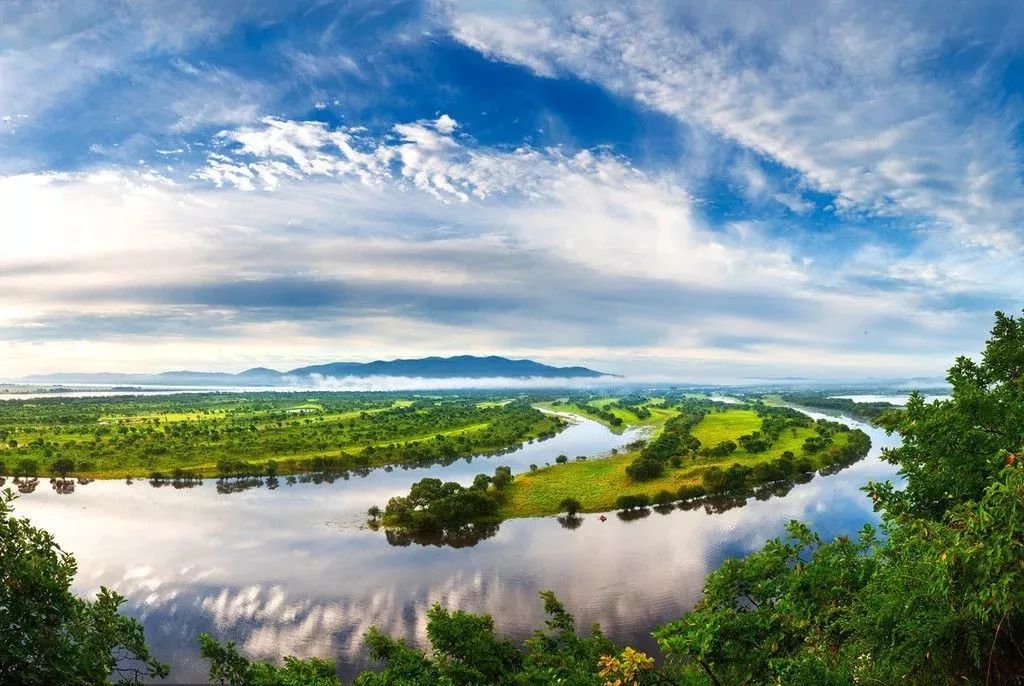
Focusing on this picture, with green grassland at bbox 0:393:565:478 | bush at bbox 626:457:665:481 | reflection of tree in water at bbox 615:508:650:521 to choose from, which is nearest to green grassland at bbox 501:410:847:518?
bush at bbox 626:457:665:481

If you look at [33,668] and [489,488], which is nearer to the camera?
[33,668]

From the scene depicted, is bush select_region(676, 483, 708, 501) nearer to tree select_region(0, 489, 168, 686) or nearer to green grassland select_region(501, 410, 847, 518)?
green grassland select_region(501, 410, 847, 518)

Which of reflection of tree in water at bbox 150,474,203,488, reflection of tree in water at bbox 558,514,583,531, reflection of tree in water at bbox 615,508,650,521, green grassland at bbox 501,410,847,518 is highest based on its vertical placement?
green grassland at bbox 501,410,847,518

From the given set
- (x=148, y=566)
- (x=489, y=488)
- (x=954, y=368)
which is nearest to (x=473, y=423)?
(x=489, y=488)

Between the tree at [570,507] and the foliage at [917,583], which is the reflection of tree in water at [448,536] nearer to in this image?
the tree at [570,507]

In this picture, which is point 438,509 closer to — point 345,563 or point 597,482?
point 345,563

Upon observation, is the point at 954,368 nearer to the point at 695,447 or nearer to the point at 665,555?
the point at 665,555

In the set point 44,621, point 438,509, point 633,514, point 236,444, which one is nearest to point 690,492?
point 633,514
